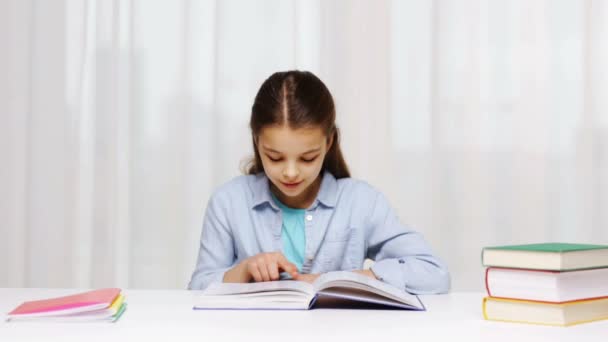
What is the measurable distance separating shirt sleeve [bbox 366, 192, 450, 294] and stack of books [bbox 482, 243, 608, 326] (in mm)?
371

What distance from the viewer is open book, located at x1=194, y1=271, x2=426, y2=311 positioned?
105 cm

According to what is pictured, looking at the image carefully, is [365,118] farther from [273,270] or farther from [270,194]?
[273,270]

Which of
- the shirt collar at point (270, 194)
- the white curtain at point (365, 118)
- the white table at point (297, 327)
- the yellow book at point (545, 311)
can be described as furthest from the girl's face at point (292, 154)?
the white curtain at point (365, 118)

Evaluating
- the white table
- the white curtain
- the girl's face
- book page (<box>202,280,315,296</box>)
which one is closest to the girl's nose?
the girl's face

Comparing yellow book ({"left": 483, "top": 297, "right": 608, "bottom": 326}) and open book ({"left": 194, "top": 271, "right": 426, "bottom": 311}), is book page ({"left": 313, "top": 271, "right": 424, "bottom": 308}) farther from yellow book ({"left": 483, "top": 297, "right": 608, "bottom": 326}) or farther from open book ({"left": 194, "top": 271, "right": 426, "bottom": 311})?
yellow book ({"left": 483, "top": 297, "right": 608, "bottom": 326})

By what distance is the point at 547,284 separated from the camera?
3.15 feet

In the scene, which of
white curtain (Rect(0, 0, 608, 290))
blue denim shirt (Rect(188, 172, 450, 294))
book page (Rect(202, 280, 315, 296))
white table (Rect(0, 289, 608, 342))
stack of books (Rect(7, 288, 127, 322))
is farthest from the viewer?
white curtain (Rect(0, 0, 608, 290))

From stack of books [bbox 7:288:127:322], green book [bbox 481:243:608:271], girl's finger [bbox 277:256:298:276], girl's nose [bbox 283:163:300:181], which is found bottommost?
stack of books [bbox 7:288:127:322]

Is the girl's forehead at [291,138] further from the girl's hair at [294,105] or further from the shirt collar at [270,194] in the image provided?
the shirt collar at [270,194]

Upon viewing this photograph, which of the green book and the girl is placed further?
the girl

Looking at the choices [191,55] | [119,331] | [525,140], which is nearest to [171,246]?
[191,55]

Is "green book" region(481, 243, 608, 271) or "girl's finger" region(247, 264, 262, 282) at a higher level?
"green book" region(481, 243, 608, 271)

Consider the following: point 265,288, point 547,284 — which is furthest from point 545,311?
point 265,288

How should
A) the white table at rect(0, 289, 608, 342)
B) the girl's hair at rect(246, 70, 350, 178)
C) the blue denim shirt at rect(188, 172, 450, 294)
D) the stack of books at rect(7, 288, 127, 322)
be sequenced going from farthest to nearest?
1. the blue denim shirt at rect(188, 172, 450, 294)
2. the girl's hair at rect(246, 70, 350, 178)
3. the stack of books at rect(7, 288, 127, 322)
4. the white table at rect(0, 289, 608, 342)
